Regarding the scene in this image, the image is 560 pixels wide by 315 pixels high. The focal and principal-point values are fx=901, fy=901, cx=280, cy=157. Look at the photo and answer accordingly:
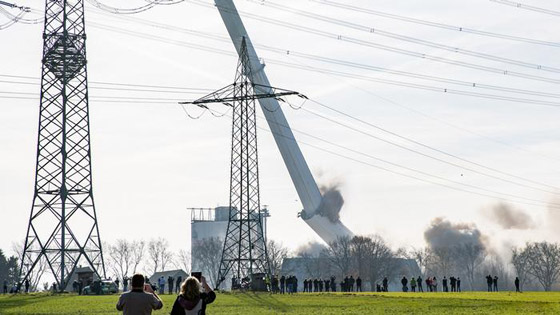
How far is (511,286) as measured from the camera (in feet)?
454

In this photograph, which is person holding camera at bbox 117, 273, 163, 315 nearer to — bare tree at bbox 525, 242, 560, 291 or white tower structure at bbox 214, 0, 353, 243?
white tower structure at bbox 214, 0, 353, 243

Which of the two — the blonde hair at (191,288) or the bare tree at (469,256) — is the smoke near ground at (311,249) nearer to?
the bare tree at (469,256)

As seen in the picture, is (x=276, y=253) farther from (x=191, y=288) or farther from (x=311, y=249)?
(x=191, y=288)

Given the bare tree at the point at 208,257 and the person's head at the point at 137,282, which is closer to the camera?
the person's head at the point at 137,282

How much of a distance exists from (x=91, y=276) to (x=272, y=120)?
50.6 metres

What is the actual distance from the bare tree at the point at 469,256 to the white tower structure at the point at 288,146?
2194 cm

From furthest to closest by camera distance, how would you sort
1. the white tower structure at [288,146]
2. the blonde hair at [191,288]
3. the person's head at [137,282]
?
the white tower structure at [288,146] < the person's head at [137,282] < the blonde hair at [191,288]

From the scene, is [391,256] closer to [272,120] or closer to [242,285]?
[272,120]

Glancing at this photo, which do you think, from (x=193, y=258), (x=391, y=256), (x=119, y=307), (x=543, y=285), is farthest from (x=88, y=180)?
(x=193, y=258)

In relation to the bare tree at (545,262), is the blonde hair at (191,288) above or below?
below

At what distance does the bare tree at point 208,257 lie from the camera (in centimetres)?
15512

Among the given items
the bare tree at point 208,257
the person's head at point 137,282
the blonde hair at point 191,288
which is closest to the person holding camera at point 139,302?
the person's head at point 137,282

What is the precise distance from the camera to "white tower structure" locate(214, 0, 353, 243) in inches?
3964

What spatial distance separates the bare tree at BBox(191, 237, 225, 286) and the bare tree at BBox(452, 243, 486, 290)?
39378mm
